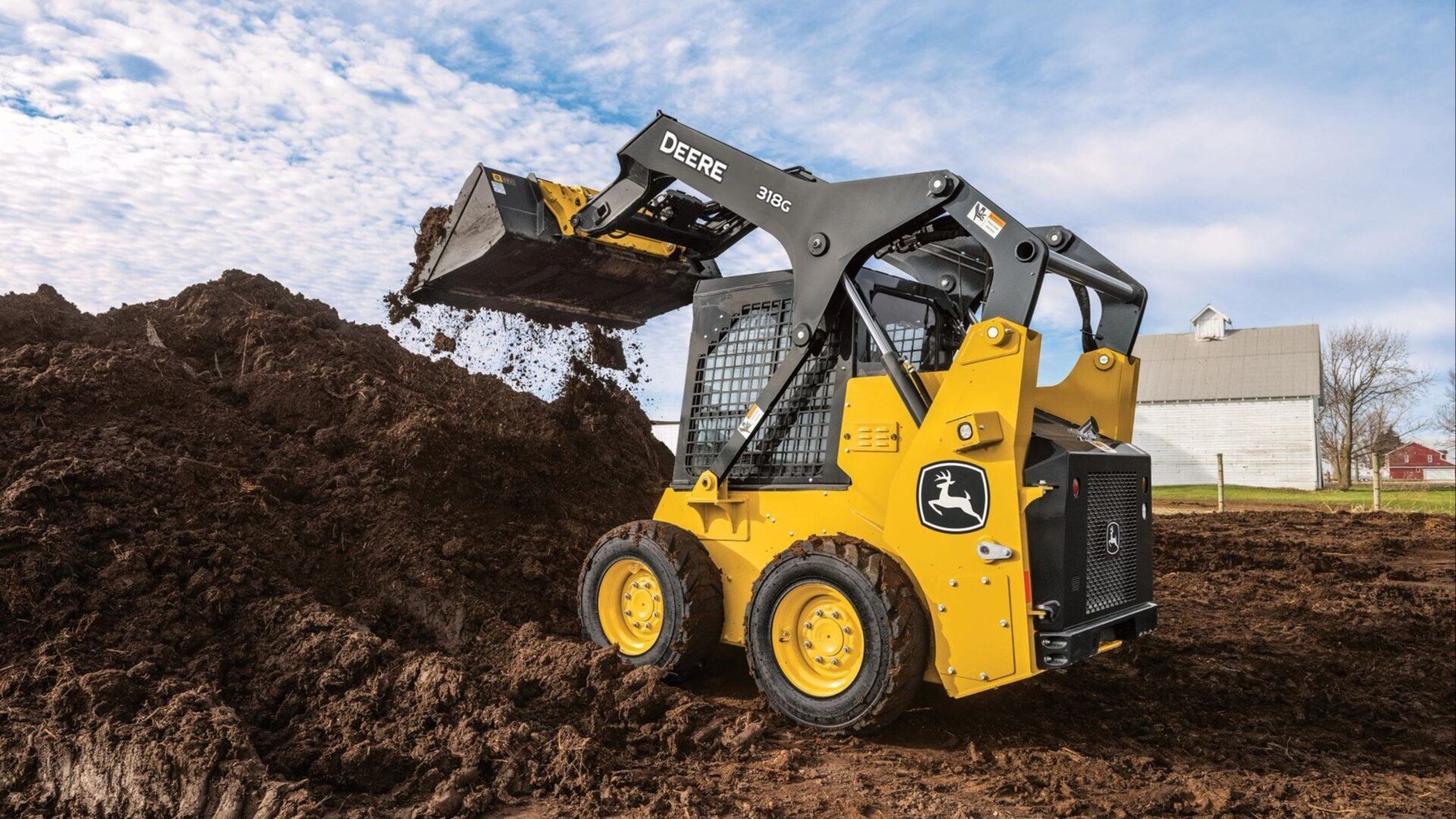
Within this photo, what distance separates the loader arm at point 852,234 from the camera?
511cm

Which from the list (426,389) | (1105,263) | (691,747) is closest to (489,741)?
(691,747)

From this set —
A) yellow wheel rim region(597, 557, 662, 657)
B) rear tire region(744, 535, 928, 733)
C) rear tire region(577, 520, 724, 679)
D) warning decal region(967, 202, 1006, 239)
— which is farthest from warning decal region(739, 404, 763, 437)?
warning decal region(967, 202, 1006, 239)

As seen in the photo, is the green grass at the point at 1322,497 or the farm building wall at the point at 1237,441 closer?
the green grass at the point at 1322,497

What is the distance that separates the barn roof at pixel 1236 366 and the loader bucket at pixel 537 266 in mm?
30462

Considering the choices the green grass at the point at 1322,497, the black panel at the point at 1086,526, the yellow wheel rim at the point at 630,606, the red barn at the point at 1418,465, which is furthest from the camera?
the red barn at the point at 1418,465

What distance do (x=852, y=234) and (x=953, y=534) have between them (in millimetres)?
1778

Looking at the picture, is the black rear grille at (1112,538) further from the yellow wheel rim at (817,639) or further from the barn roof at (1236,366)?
the barn roof at (1236,366)

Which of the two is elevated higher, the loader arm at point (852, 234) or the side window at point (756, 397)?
the loader arm at point (852, 234)

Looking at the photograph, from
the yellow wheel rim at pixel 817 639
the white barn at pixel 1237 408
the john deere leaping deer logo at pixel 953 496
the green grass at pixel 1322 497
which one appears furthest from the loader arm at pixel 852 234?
the white barn at pixel 1237 408

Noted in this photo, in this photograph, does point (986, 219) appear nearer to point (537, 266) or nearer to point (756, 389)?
point (756, 389)

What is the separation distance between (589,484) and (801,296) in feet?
13.0

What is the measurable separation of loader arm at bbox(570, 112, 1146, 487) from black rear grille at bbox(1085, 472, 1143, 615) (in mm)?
1001

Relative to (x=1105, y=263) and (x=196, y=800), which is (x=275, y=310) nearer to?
(x=196, y=800)

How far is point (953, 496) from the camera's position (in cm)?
492
